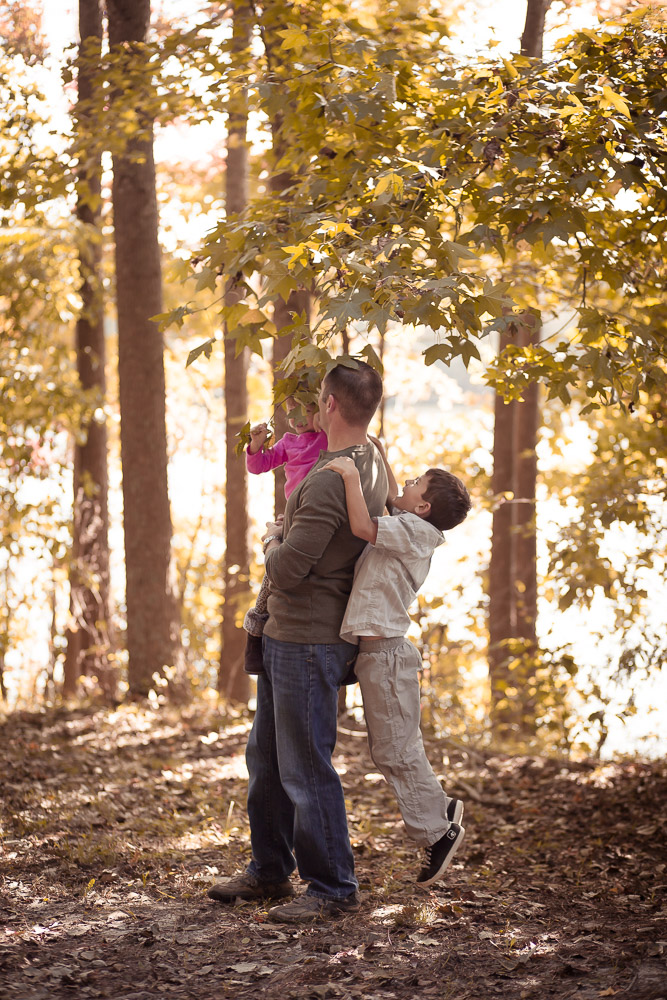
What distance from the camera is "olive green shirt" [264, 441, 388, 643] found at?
351cm

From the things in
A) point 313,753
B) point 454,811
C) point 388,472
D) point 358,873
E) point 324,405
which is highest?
point 324,405

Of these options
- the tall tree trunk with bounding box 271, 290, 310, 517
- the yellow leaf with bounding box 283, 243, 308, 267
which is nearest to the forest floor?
the tall tree trunk with bounding box 271, 290, 310, 517

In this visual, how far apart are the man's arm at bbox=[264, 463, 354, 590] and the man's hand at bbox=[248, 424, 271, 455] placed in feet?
1.72

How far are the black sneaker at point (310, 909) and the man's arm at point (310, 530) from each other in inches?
51.8

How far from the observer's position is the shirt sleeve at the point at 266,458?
4.09 meters

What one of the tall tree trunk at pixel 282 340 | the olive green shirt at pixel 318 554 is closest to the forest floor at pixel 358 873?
the olive green shirt at pixel 318 554

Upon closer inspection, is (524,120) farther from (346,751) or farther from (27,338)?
(27,338)

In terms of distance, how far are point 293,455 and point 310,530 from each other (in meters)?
0.76

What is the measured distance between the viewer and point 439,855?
12.2ft

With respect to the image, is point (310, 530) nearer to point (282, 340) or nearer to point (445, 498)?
point (445, 498)

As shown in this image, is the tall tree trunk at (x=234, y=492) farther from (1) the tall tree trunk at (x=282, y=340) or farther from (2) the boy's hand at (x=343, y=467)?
(2) the boy's hand at (x=343, y=467)

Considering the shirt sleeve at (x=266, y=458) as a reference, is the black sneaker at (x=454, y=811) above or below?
below

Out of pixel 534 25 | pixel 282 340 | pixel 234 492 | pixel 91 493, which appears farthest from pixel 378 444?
pixel 234 492

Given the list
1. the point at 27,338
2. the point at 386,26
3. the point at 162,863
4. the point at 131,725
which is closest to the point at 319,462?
the point at 162,863
